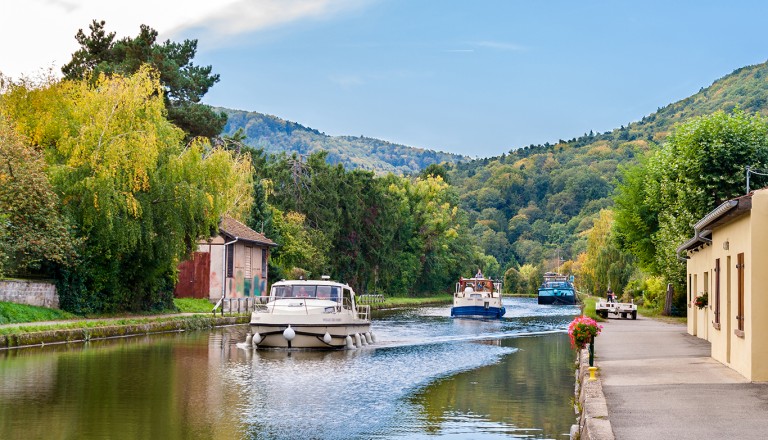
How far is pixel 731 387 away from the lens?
1573 centimetres

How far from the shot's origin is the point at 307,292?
32.6 meters

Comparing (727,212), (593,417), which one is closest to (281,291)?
(727,212)

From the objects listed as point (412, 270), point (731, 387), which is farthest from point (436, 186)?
point (731, 387)

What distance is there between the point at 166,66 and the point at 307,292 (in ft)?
91.9

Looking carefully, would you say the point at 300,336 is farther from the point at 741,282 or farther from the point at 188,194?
the point at 741,282

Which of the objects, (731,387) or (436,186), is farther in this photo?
(436,186)

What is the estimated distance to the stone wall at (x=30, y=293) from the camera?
32.2 m

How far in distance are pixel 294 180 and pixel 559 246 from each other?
9118cm

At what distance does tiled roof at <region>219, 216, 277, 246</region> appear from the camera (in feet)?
169

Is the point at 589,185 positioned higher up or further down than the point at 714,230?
higher up

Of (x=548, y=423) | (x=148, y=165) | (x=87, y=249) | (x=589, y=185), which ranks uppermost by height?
(x=589, y=185)

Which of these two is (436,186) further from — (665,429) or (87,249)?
(665,429)

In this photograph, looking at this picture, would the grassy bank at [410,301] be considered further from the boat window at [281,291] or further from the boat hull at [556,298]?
the boat window at [281,291]

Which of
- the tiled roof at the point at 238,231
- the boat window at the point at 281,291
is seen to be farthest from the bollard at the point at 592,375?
the tiled roof at the point at 238,231
